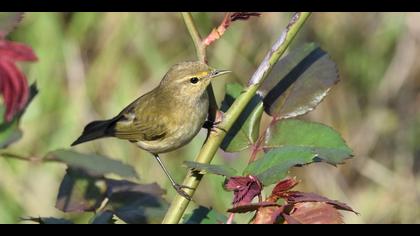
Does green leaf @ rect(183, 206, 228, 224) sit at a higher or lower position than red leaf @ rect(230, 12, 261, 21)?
lower

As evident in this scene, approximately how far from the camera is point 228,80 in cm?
525

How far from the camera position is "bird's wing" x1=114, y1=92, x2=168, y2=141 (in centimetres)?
293

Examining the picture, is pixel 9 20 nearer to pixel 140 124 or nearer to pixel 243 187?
pixel 243 187

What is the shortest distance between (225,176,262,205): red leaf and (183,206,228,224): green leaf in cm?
27

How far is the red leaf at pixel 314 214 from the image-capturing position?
0.95 metres

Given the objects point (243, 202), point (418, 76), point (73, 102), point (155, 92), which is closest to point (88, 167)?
point (243, 202)

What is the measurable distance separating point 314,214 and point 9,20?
49 centimetres

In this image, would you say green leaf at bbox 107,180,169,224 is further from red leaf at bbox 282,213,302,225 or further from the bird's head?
the bird's head

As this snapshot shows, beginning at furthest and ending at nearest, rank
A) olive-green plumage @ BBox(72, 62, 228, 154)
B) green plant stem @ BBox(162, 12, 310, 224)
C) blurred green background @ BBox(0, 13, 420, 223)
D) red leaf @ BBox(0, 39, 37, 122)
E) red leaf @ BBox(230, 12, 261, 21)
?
blurred green background @ BBox(0, 13, 420, 223) → olive-green plumage @ BBox(72, 62, 228, 154) → red leaf @ BBox(230, 12, 261, 21) → green plant stem @ BBox(162, 12, 310, 224) → red leaf @ BBox(0, 39, 37, 122)

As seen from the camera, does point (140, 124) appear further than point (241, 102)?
Yes

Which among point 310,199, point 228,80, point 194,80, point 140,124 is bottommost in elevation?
point 310,199

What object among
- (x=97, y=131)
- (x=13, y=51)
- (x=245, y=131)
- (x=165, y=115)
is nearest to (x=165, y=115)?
(x=165, y=115)

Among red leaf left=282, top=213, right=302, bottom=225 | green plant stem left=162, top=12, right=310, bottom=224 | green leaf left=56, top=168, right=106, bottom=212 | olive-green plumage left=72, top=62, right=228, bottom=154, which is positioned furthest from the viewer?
olive-green plumage left=72, top=62, right=228, bottom=154

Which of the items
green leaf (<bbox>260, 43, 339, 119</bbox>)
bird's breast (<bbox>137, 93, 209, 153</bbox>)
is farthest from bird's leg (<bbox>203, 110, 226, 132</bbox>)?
bird's breast (<bbox>137, 93, 209, 153</bbox>)
